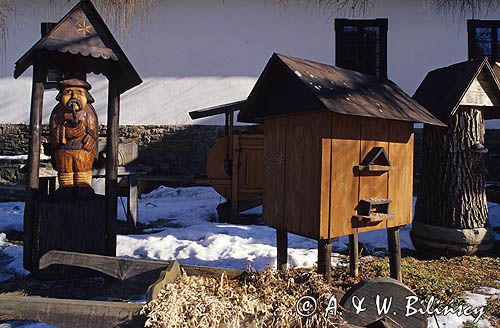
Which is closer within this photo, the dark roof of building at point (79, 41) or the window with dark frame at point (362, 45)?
the dark roof of building at point (79, 41)

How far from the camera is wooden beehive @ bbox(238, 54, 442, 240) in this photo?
8.01 ft

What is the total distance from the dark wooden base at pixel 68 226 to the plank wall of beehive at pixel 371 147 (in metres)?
2.50

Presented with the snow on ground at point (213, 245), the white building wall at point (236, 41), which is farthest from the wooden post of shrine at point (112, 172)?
the white building wall at point (236, 41)

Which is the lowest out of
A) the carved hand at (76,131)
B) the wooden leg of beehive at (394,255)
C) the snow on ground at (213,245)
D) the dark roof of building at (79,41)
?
the snow on ground at (213,245)

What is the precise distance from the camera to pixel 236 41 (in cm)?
874

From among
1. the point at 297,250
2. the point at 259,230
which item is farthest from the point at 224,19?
the point at 297,250

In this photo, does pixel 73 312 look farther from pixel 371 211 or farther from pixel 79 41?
pixel 79 41

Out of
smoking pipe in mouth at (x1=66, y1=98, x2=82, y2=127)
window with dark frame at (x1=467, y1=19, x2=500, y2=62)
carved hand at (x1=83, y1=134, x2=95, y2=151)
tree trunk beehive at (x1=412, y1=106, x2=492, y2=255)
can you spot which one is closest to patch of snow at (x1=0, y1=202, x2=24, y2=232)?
carved hand at (x1=83, y1=134, x2=95, y2=151)

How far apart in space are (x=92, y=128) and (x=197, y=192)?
4956mm

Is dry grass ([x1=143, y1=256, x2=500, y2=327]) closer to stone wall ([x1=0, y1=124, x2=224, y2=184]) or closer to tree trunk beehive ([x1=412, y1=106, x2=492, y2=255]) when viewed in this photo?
tree trunk beehive ([x1=412, y1=106, x2=492, y2=255])

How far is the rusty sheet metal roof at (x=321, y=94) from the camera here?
2.39 meters

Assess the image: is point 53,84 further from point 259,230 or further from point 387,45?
point 387,45

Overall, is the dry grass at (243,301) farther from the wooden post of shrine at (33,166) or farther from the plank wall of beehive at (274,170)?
the wooden post of shrine at (33,166)

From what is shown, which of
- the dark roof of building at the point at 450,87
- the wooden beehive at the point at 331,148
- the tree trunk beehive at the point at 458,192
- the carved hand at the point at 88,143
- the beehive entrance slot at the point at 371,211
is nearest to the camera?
the wooden beehive at the point at 331,148
